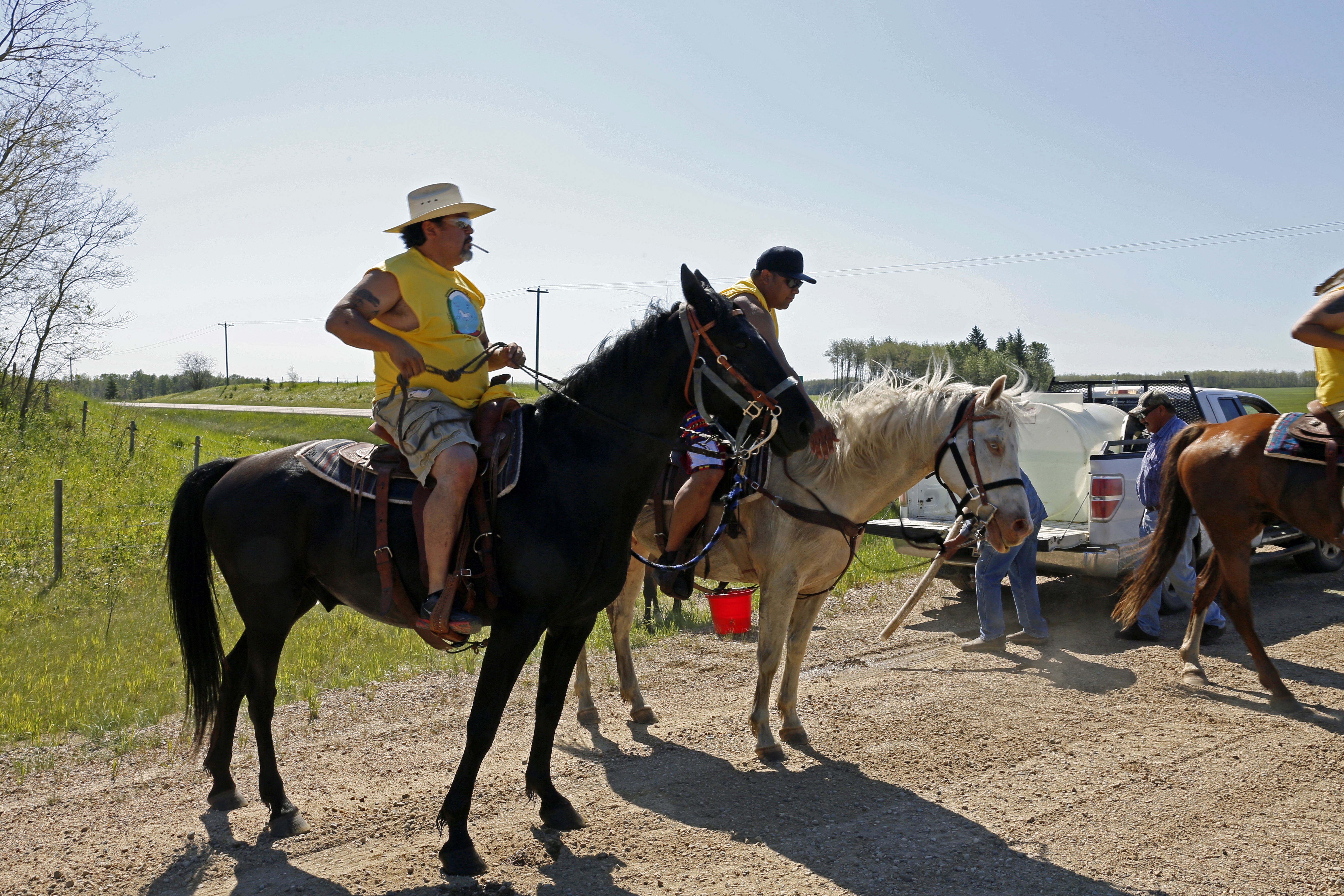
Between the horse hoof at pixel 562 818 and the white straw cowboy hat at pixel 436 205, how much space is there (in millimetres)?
2981

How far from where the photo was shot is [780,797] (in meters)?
4.65

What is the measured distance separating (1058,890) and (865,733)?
2065mm

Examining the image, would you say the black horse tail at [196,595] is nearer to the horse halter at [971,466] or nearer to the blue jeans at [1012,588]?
the horse halter at [971,466]

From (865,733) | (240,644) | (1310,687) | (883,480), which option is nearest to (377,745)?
(240,644)

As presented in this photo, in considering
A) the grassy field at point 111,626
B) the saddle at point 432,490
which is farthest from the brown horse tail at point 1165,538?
the saddle at point 432,490

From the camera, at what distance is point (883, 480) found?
217 inches

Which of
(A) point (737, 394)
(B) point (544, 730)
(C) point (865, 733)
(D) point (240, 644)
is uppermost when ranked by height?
(A) point (737, 394)

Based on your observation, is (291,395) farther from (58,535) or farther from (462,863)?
(462,863)

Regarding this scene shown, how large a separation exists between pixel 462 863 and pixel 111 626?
662cm

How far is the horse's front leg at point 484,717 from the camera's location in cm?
377

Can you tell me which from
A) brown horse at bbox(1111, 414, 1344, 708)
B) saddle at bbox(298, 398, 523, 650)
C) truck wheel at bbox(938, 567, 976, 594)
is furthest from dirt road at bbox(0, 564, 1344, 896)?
truck wheel at bbox(938, 567, 976, 594)

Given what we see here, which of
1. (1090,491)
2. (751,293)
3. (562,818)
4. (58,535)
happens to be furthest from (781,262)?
(58,535)

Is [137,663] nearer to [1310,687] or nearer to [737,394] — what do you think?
[737,394]

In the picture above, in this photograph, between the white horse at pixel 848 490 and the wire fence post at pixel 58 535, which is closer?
the white horse at pixel 848 490
